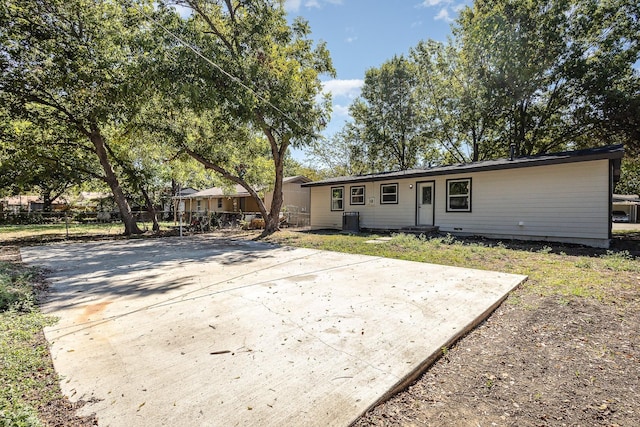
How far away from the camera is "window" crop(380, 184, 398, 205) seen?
13422 millimetres

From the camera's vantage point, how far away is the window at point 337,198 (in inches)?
616

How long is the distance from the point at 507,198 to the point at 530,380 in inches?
370

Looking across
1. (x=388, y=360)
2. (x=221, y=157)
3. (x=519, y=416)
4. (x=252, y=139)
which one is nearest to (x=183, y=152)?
(x=221, y=157)

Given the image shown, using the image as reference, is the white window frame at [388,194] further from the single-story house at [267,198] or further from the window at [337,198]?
the single-story house at [267,198]

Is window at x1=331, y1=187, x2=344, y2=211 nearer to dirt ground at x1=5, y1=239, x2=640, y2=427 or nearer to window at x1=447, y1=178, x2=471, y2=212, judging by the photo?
window at x1=447, y1=178, x2=471, y2=212

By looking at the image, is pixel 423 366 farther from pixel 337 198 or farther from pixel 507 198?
pixel 337 198

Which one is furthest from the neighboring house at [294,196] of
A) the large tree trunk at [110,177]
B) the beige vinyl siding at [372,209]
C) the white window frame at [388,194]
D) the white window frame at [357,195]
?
the large tree trunk at [110,177]

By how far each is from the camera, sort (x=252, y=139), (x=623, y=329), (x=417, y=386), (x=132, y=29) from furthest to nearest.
A: (x=252, y=139) → (x=132, y=29) → (x=623, y=329) → (x=417, y=386)

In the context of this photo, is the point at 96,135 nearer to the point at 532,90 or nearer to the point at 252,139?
the point at 252,139

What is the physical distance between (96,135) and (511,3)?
20.1m

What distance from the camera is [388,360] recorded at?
8.23 feet

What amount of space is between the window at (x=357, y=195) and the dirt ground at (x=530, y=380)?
11364 mm

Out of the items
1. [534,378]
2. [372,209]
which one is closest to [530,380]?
[534,378]

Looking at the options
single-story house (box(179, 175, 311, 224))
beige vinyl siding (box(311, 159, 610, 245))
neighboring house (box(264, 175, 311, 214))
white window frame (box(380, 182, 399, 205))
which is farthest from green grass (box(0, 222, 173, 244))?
beige vinyl siding (box(311, 159, 610, 245))
